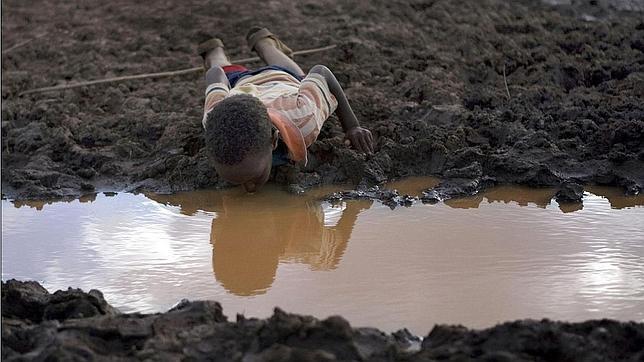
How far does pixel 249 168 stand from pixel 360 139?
92 cm

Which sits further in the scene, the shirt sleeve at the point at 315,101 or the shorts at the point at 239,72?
the shorts at the point at 239,72

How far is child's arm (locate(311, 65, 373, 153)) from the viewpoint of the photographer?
5.07 meters

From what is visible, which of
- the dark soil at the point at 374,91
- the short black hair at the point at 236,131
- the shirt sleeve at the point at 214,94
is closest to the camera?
the short black hair at the point at 236,131

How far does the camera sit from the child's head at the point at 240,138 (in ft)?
14.0

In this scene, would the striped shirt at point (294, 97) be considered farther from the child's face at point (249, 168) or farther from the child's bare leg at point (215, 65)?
the child's face at point (249, 168)

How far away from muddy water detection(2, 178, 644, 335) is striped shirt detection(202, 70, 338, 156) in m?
0.39

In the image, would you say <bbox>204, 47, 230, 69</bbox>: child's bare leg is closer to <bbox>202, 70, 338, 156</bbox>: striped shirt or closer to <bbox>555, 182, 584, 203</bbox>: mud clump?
<bbox>202, 70, 338, 156</bbox>: striped shirt

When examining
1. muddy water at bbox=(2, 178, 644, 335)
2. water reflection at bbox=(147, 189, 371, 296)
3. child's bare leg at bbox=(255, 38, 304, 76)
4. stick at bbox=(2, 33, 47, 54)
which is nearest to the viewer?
muddy water at bbox=(2, 178, 644, 335)

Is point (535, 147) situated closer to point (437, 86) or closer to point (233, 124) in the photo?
point (437, 86)

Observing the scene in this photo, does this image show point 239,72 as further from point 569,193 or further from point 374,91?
point 569,193

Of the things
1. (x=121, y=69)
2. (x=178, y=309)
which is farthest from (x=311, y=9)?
(x=178, y=309)

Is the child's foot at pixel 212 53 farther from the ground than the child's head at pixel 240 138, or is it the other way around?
the child's foot at pixel 212 53

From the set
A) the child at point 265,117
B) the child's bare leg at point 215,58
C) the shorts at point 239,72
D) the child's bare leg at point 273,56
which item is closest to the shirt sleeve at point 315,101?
the child at point 265,117

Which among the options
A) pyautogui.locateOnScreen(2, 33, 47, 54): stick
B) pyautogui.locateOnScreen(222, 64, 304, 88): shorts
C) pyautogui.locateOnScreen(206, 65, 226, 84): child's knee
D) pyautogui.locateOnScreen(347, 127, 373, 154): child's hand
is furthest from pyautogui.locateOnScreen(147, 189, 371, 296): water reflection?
pyautogui.locateOnScreen(2, 33, 47, 54): stick
